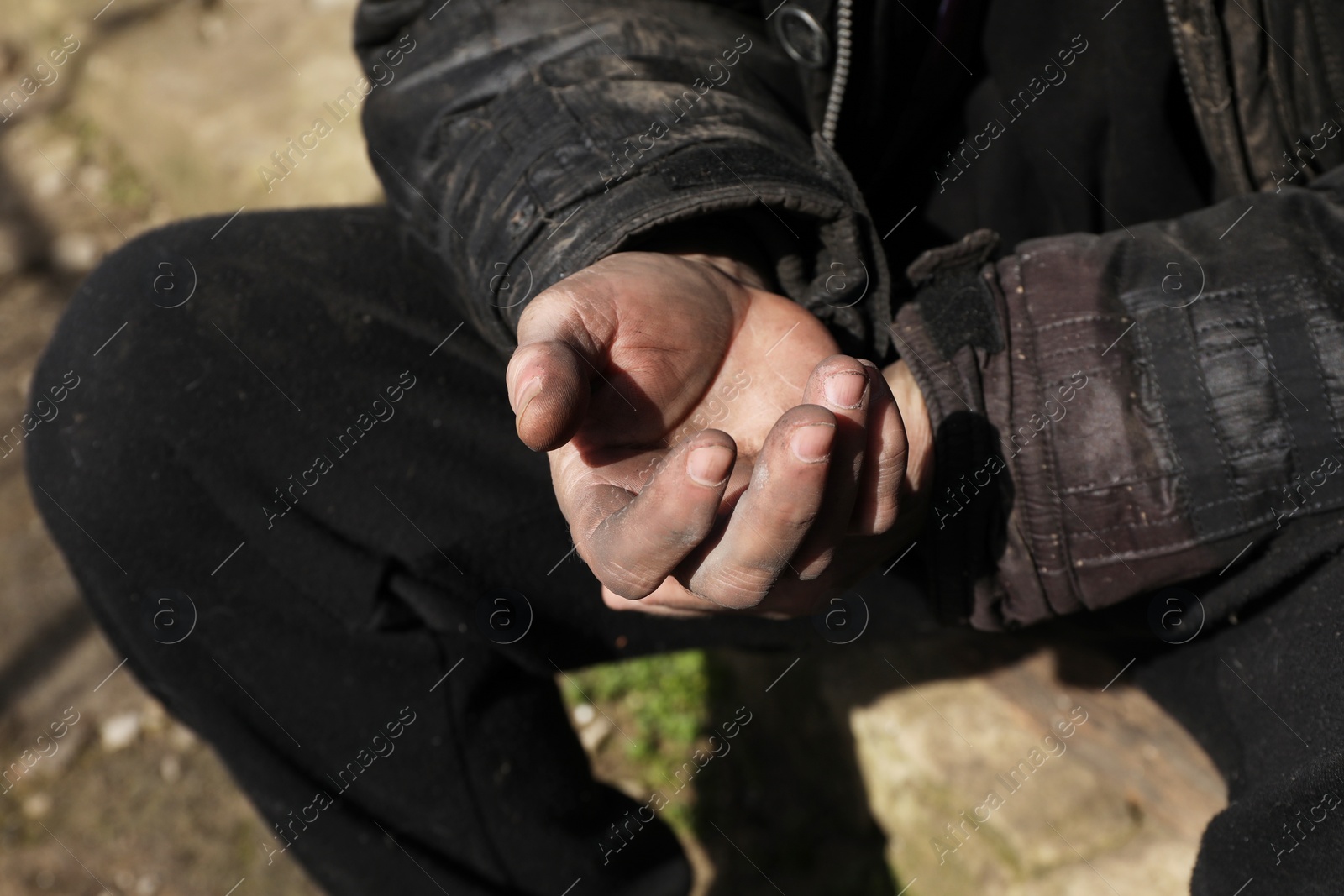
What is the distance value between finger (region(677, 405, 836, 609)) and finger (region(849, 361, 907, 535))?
92mm

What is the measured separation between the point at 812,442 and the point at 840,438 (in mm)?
70

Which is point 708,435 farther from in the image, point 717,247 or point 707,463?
point 717,247

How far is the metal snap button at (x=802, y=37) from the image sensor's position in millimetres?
1240

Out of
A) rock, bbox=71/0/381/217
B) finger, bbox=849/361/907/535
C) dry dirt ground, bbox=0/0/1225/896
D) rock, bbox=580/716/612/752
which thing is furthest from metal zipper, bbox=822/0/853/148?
rock, bbox=71/0/381/217

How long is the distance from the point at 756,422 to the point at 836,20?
0.54 meters

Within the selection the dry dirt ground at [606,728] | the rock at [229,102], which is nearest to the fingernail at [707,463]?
the dry dirt ground at [606,728]

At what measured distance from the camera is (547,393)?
2.84ft

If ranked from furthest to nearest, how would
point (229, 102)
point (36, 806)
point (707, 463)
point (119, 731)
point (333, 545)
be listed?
point (229, 102) → point (119, 731) → point (36, 806) → point (333, 545) → point (707, 463)

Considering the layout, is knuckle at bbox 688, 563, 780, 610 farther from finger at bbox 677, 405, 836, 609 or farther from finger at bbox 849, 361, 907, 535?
finger at bbox 849, 361, 907, 535

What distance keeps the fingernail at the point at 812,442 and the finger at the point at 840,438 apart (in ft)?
0.13

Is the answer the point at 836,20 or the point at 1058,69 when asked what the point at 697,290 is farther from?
the point at 1058,69

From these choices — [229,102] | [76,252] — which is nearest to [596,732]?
[229,102]

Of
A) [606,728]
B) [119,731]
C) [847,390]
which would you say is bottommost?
[606,728]

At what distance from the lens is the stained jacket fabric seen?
1.05m
